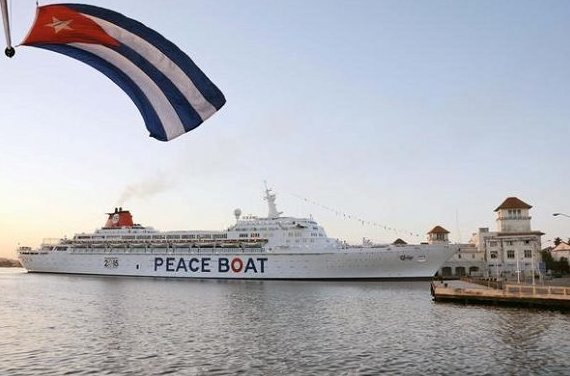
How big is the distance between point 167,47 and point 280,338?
16.0 meters

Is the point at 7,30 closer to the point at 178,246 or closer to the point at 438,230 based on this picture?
the point at 178,246

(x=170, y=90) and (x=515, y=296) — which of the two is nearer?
(x=170, y=90)

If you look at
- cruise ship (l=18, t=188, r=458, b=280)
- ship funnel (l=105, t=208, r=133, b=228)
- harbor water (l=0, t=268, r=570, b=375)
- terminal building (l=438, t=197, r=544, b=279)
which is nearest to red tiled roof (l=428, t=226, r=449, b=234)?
terminal building (l=438, t=197, r=544, b=279)

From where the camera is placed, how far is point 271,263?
6719 cm

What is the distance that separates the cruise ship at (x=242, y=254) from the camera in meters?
63.9

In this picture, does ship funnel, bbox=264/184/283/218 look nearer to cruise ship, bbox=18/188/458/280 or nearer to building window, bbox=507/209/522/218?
cruise ship, bbox=18/188/458/280

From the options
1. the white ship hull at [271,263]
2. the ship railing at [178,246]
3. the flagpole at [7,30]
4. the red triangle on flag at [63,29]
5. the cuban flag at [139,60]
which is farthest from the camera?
the ship railing at [178,246]

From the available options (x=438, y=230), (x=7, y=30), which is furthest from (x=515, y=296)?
(x=438, y=230)

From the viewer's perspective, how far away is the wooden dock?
3334 cm

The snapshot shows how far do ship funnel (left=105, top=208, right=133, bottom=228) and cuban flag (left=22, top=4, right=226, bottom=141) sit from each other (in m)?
76.9

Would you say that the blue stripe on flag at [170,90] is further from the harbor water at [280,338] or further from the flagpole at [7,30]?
the harbor water at [280,338]

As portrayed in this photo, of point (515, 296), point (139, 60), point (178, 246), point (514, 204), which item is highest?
point (514, 204)

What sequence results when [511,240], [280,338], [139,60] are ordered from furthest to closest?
[511,240]
[280,338]
[139,60]

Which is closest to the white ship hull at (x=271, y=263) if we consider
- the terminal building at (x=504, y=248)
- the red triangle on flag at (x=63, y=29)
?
the terminal building at (x=504, y=248)
